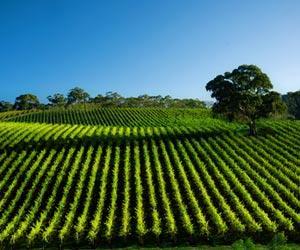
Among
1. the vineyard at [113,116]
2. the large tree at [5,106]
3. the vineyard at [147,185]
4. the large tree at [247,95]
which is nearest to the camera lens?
the vineyard at [147,185]

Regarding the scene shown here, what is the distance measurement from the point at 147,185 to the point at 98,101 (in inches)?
4942

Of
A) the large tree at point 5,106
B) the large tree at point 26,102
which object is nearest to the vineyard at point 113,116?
the large tree at point 26,102

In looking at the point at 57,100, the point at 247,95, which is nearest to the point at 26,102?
the point at 57,100

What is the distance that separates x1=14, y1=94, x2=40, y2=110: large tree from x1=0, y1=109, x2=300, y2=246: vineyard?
9716cm

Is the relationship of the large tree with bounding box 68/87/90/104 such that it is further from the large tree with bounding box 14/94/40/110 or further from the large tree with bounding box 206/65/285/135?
the large tree with bounding box 206/65/285/135

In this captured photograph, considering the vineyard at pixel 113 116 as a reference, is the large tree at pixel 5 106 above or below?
above

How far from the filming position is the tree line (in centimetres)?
14388

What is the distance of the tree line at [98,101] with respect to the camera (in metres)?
144

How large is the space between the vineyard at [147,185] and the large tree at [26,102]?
319ft

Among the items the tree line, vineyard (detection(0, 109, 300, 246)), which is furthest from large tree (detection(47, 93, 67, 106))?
vineyard (detection(0, 109, 300, 246))

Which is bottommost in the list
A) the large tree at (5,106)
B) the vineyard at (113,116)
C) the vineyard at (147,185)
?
the vineyard at (147,185)

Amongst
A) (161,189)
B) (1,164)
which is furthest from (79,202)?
(1,164)

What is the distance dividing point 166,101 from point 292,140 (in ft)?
354

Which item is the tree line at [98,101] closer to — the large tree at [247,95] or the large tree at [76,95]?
the large tree at [76,95]
